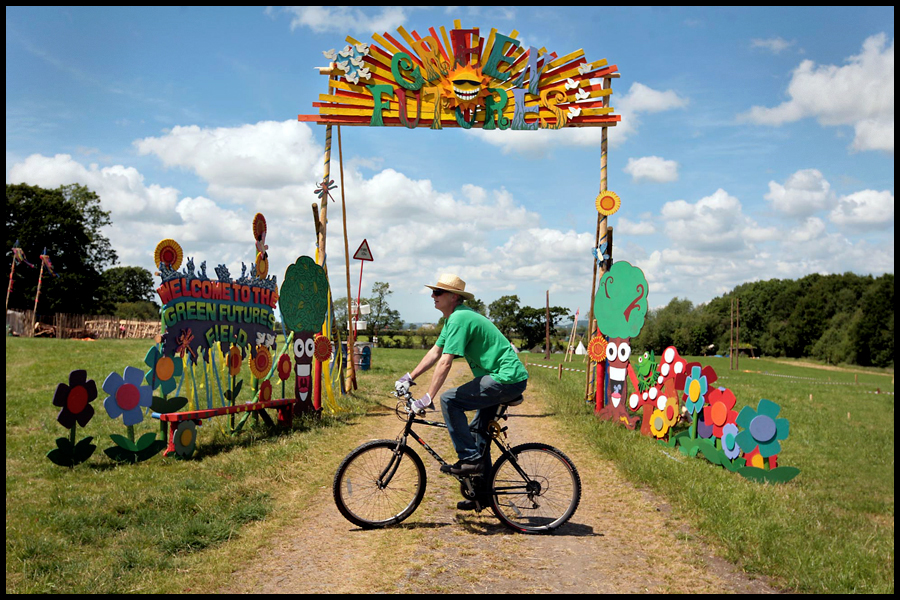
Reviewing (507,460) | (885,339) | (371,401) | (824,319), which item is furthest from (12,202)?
(824,319)

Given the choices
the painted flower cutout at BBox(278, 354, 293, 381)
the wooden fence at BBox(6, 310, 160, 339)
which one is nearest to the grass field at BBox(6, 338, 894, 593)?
the painted flower cutout at BBox(278, 354, 293, 381)

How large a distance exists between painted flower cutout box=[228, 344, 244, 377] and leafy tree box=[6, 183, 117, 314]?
135 ft

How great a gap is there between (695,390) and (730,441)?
982 millimetres

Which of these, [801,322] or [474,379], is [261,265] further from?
[801,322]

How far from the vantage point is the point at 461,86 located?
1311 centimetres

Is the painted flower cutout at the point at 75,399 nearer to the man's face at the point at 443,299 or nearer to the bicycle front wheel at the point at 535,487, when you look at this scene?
the man's face at the point at 443,299

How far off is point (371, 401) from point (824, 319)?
7345cm

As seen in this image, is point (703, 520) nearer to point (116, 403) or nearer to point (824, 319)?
point (116, 403)

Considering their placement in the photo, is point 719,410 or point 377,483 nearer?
point 377,483

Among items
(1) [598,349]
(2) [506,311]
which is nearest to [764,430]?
(1) [598,349]

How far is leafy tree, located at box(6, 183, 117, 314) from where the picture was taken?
44000 mm

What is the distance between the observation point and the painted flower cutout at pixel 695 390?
9.11 m

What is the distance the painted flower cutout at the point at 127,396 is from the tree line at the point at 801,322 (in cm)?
5311

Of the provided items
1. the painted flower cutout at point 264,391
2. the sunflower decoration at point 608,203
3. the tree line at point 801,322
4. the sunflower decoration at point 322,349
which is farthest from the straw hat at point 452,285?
the tree line at point 801,322
